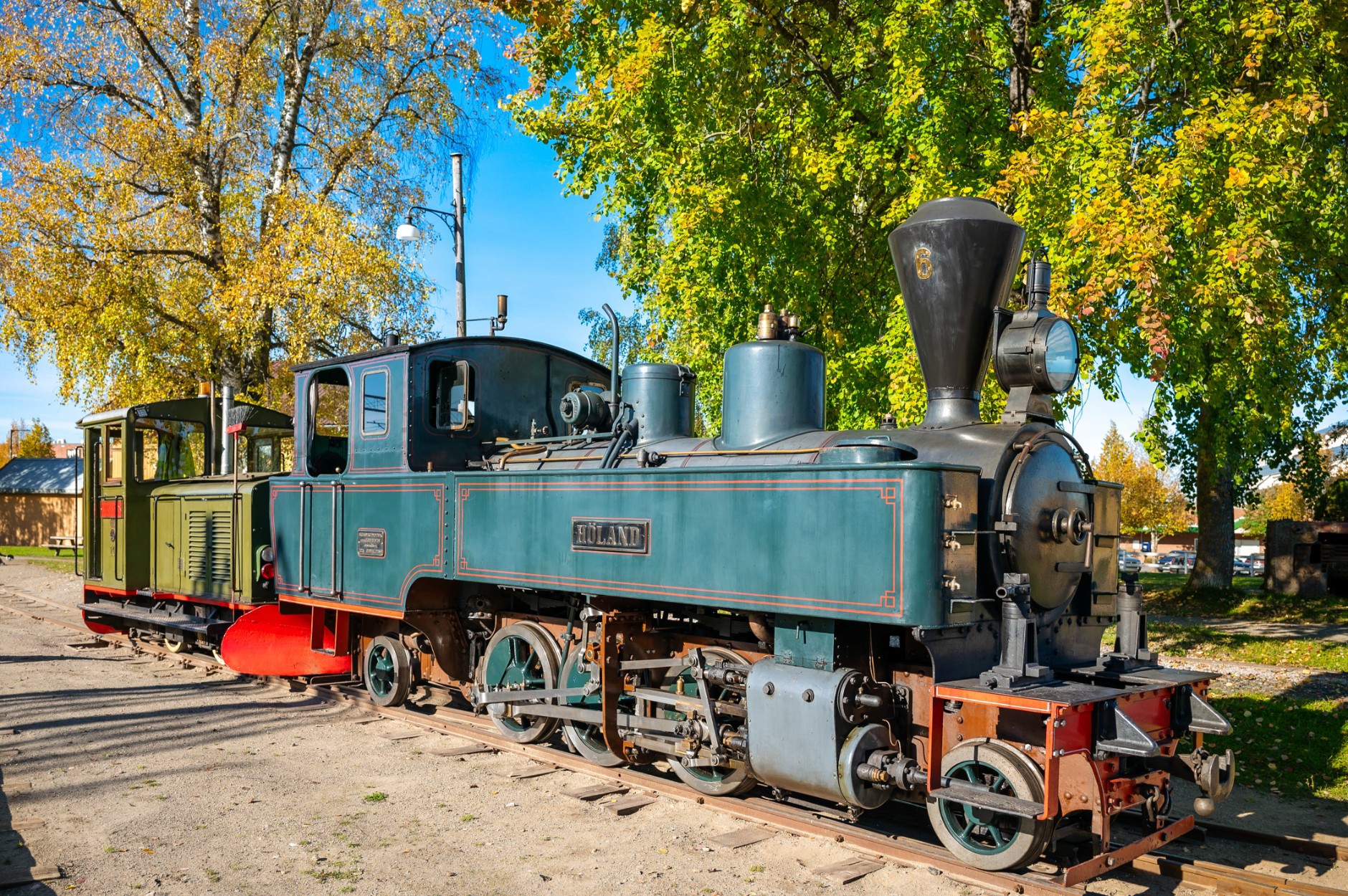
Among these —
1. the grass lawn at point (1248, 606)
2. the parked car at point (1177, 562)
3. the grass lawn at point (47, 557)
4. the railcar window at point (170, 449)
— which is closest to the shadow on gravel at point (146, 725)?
the railcar window at point (170, 449)

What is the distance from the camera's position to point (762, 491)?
5199 millimetres

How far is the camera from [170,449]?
39.7 feet

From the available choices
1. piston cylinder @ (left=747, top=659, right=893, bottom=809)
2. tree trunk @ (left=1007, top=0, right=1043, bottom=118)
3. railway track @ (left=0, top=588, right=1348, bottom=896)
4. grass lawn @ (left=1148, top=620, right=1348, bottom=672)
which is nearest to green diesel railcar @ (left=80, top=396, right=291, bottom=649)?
railway track @ (left=0, top=588, right=1348, bottom=896)

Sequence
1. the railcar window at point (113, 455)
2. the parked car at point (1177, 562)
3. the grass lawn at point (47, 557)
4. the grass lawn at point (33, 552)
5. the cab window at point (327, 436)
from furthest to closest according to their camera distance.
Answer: the parked car at point (1177, 562) < the grass lawn at point (33, 552) < the grass lawn at point (47, 557) < the railcar window at point (113, 455) < the cab window at point (327, 436)

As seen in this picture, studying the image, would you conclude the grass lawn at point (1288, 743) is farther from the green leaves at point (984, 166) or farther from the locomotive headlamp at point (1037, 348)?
the locomotive headlamp at point (1037, 348)

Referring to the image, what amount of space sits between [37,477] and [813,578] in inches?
1748

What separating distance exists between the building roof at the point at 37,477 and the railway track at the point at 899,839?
3825 centimetres

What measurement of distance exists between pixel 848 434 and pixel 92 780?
5044 millimetres

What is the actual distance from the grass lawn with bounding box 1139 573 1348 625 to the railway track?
37.2 feet

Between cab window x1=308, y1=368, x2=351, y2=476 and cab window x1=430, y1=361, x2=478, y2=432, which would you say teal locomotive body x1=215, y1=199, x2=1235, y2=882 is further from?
cab window x1=308, y1=368, x2=351, y2=476

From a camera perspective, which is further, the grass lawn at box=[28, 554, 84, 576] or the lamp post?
the grass lawn at box=[28, 554, 84, 576]

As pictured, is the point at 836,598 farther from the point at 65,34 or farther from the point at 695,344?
the point at 65,34

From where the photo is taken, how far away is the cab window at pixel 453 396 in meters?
7.73

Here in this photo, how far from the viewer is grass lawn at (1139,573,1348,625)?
1496 cm
